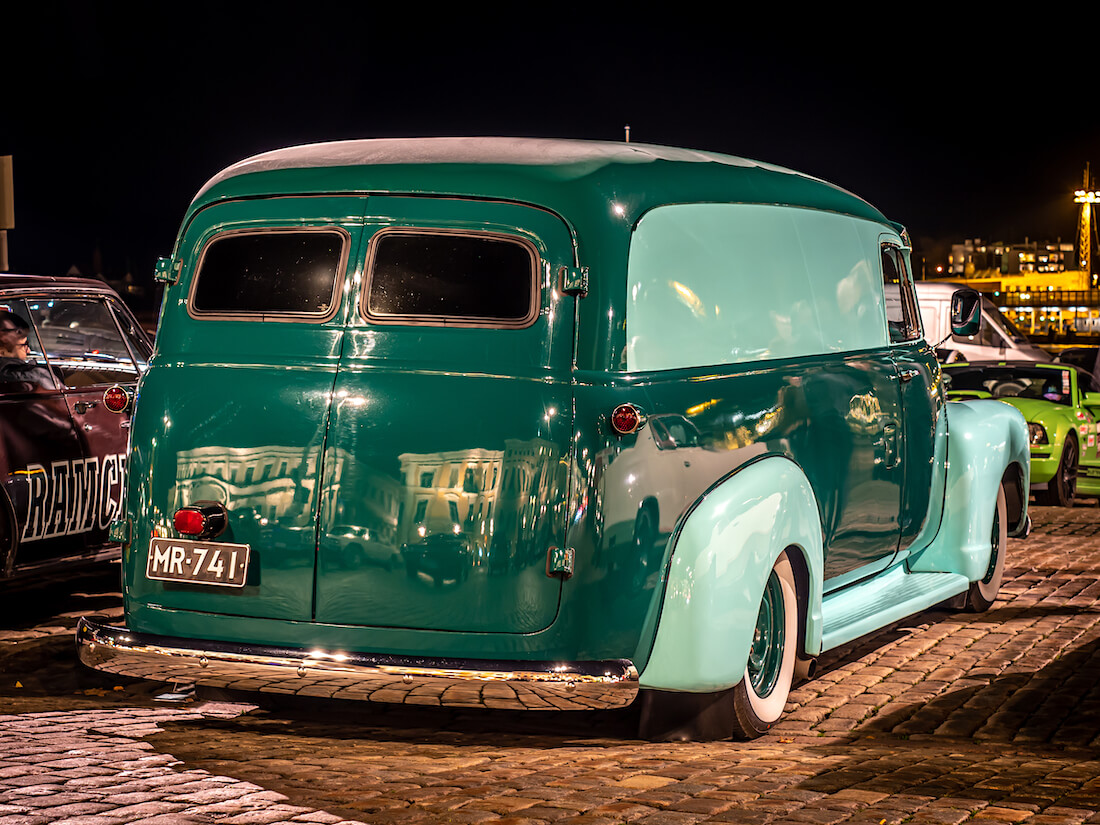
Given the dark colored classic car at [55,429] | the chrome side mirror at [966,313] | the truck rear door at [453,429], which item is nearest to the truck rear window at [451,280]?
the truck rear door at [453,429]

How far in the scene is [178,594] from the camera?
5.61 metres

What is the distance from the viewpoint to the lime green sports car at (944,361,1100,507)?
15992 millimetres

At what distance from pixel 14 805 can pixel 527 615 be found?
5.74 feet

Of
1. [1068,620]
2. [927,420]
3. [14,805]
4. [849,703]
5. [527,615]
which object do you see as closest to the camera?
[14,805]

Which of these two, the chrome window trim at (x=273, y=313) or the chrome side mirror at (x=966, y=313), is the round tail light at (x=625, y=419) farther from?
the chrome side mirror at (x=966, y=313)

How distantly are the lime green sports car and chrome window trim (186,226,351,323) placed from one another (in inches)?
426

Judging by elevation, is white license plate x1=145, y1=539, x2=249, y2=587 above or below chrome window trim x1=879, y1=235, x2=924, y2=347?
below

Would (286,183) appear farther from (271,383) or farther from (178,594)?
(178,594)

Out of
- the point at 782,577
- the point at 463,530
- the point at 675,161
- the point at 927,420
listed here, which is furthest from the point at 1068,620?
the point at 463,530

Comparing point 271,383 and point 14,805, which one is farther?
point 271,383

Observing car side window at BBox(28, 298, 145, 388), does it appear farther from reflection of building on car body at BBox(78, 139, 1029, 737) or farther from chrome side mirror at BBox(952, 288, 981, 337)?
chrome side mirror at BBox(952, 288, 981, 337)

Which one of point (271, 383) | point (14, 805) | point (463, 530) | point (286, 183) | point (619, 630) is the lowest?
point (14, 805)

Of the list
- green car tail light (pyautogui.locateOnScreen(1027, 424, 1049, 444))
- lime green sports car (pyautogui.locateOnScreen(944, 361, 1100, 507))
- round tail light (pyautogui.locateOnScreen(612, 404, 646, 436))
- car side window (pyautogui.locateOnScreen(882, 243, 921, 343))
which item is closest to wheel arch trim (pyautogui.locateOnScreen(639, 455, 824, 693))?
round tail light (pyautogui.locateOnScreen(612, 404, 646, 436))

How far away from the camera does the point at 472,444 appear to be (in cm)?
528
